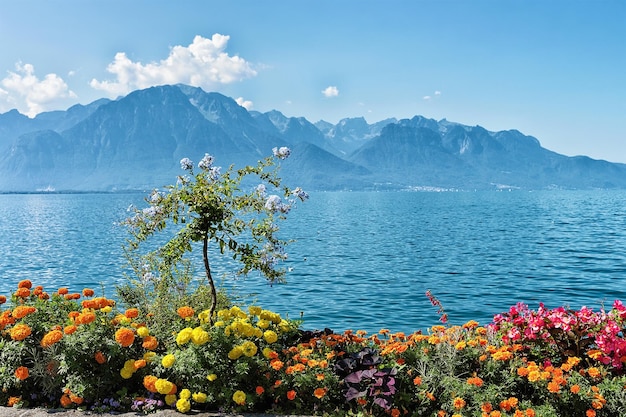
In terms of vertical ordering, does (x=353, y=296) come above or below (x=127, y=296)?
below

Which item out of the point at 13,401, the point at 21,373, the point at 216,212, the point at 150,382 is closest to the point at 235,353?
the point at 150,382

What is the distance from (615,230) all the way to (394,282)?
42880mm

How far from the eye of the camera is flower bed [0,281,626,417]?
6277 millimetres

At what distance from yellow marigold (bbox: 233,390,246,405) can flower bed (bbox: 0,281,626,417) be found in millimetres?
12

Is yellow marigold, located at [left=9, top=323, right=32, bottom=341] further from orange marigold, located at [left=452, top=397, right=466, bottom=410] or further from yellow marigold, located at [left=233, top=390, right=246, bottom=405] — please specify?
orange marigold, located at [left=452, top=397, right=466, bottom=410]

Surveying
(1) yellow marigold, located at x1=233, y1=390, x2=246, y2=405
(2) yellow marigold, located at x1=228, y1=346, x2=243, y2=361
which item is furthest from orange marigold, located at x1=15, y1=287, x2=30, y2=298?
(1) yellow marigold, located at x1=233, y1=390, x2=246, y2=405

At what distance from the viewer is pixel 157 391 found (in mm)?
6754

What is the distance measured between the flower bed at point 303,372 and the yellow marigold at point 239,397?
0.01 metres

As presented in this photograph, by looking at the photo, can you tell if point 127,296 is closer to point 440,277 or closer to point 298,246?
point 440,277

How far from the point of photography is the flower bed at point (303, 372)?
20.6 feet

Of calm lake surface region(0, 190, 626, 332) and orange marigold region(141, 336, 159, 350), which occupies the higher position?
orange marigold region(141, 336, 159, 350)

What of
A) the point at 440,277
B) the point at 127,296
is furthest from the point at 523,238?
the point at 127,296

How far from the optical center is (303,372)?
6828 millimetres

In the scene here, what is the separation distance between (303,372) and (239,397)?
884 mm
